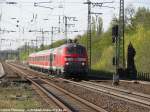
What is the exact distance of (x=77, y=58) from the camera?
129ft

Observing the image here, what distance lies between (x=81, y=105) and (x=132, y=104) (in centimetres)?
202

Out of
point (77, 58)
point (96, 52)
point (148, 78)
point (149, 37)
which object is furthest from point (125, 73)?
point (96, 52)

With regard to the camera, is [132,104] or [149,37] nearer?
[132,104]

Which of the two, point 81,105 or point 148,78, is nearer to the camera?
point 81,105

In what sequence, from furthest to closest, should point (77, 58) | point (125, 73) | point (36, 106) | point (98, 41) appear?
point (98, 41) → point (125, 73) → point (77, 58) → point (36, 106)

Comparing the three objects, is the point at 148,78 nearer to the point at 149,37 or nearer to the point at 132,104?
the point at 132,104

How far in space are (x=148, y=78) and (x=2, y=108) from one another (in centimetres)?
2690

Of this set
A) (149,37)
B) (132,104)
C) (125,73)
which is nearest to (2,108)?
(132,104)

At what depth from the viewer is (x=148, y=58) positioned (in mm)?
65312

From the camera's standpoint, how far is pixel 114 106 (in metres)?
18.1

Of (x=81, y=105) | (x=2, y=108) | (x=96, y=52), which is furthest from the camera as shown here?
(x=96, y=52)

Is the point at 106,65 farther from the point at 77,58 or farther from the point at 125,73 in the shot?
the point at 77,58

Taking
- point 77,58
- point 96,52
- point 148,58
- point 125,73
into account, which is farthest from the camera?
point 96,52

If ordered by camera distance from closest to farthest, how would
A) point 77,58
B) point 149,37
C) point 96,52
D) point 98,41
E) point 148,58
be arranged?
point 77,58 < point 148,58 < point 149,37 < point 96,52 < point 98,41
